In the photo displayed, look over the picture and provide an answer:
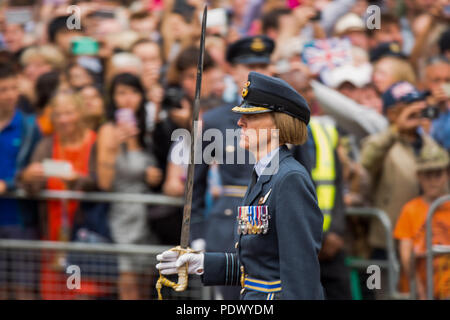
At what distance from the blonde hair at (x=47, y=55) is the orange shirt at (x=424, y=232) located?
12.1ft

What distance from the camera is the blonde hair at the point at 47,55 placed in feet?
28.8

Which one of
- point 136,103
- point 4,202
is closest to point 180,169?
point 136,103

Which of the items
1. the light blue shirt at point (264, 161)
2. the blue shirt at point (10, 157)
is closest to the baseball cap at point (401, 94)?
the blue shirt at point (10, 157)

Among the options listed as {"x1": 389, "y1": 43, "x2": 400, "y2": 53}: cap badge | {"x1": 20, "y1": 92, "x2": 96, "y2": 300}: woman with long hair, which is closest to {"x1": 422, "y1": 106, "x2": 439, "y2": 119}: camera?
{"x1": 389, "y1": 43, "x2": 400, "y2": 53}: cap badge

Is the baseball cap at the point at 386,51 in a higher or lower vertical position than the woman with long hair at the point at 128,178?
higher

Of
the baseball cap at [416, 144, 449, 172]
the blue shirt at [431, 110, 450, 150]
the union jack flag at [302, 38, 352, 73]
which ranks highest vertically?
the union jack flag at [302, 38, 352, 73]

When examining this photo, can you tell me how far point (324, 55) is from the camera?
8.42 m

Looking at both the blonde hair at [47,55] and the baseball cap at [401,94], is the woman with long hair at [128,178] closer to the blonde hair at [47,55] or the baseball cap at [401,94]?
the blonde hair at [47,55]

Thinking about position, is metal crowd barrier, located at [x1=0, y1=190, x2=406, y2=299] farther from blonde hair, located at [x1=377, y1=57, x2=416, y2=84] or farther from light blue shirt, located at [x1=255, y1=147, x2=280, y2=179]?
light blue shirt, located at [x1=255, y1=147, x2=280, y2=179]

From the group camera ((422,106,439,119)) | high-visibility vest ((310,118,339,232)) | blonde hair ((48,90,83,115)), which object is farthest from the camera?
blonde hair ((48,90,83,115))

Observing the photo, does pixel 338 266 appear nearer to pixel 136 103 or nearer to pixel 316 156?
pixel 316 156

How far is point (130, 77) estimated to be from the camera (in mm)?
7797

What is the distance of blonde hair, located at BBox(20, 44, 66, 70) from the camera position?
8.77 m

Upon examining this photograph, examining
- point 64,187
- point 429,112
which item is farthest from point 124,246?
point 429,112
